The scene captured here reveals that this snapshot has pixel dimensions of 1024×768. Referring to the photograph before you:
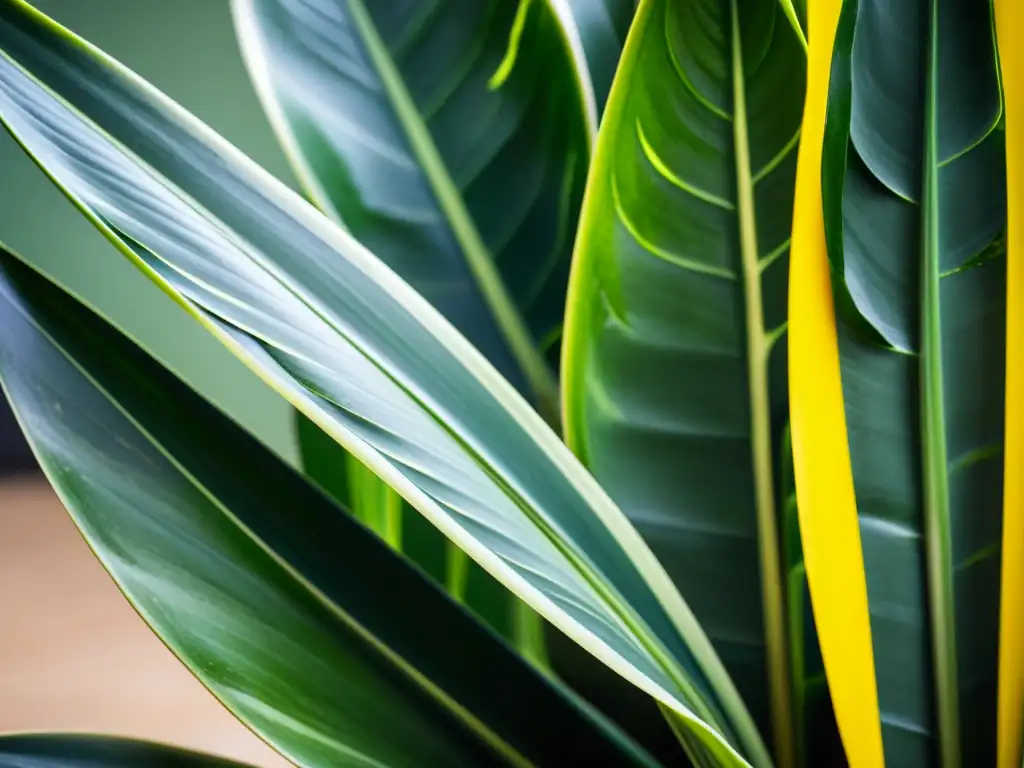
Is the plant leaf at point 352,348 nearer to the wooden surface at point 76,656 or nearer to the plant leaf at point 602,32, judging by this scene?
the plant leaf at point 602,32

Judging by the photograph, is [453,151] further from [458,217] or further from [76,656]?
[76,656]

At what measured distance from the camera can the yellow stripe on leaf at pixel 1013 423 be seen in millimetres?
220

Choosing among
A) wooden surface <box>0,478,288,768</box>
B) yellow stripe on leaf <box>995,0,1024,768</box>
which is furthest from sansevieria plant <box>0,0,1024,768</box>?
wooden surface <box>0,478,288,768</box>

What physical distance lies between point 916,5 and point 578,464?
0.16 meters

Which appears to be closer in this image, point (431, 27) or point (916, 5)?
point (916, 5)

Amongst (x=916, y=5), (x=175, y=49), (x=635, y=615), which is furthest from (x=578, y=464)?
(x=175, y=49)

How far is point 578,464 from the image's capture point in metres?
0.26

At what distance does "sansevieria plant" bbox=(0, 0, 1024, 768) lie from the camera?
22 cm

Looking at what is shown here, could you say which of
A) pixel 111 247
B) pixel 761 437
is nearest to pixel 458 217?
pixel 761 437

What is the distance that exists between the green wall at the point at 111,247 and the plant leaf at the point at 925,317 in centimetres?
50

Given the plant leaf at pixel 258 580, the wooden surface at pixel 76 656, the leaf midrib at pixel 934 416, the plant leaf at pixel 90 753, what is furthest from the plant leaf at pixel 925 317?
the wooden surface at pixel 76 656

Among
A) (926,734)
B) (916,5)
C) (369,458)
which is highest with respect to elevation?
(916,5)

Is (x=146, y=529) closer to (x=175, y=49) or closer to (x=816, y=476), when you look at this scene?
(x=816, y=476)

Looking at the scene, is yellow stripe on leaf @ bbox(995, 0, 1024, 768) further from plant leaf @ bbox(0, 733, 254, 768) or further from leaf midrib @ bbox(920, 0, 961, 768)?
plant leaf @ bbox(0, 733, 254, 768)
